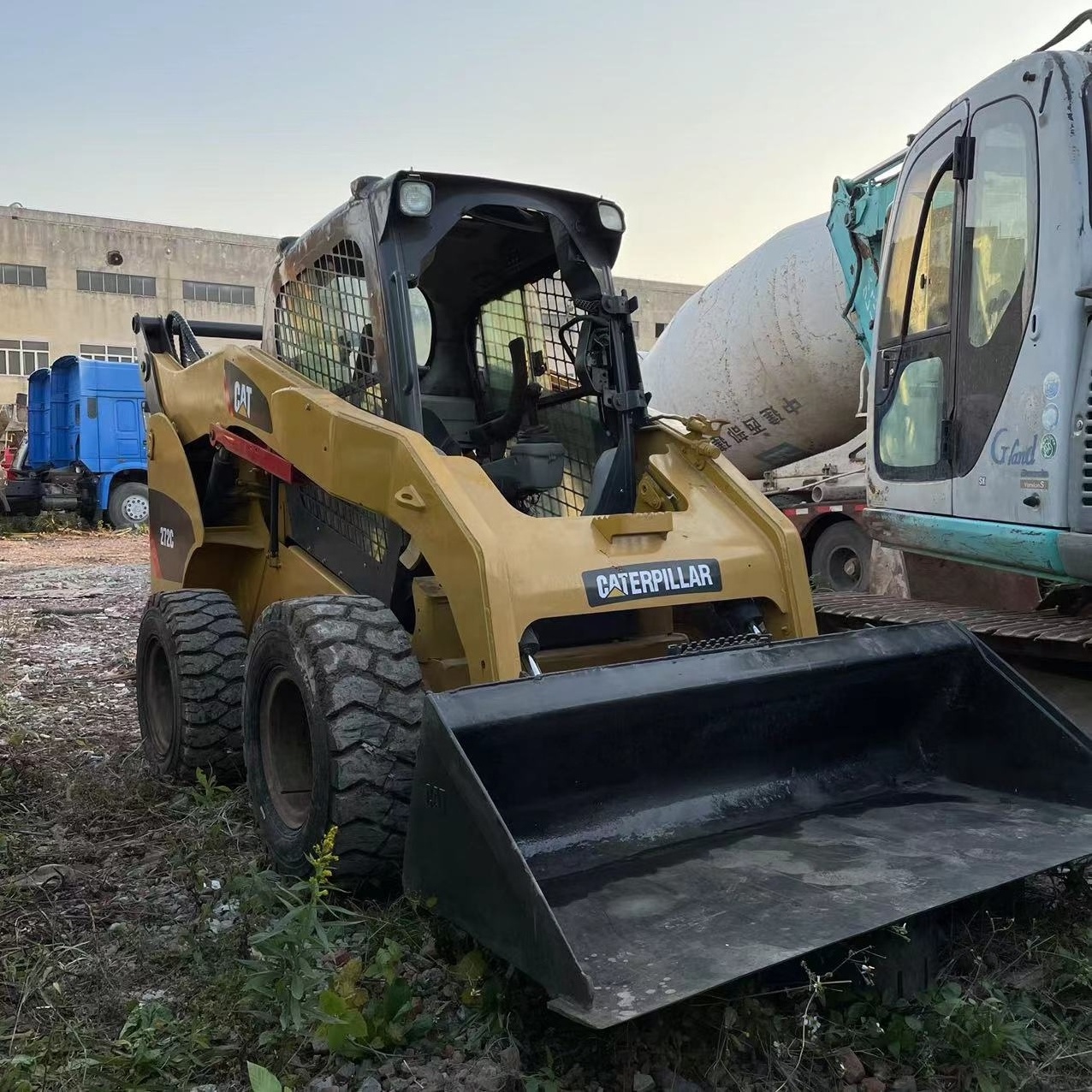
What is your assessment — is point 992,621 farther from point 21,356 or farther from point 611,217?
point 21,356

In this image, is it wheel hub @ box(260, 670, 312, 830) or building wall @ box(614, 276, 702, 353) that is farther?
building wall @ box(614, 276, 702, 353)

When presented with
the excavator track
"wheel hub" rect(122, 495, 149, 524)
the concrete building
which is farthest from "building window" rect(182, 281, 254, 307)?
the excavator track

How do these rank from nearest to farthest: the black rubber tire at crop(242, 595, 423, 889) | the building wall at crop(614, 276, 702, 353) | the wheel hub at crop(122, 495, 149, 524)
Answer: the black rubber tire at crop(242, 595, 423, 889), the wheel hub at crop(122, 495, 149, 524), the building wall at crop(614, 276, 702, 353)

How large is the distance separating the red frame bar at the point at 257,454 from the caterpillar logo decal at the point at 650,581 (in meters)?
1.33

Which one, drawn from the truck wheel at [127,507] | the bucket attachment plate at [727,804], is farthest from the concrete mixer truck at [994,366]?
the truck wheel at [127,507]

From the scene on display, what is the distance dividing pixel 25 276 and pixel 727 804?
35.8 m

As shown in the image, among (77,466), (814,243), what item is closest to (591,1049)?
(814,243)

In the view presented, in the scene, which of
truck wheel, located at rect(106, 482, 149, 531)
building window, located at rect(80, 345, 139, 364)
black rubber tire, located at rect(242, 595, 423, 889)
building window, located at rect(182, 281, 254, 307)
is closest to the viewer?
black rubber tire, located at rect(242, 595, 423, 889)

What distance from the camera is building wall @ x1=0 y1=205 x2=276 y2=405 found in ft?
109

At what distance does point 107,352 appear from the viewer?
34.9m

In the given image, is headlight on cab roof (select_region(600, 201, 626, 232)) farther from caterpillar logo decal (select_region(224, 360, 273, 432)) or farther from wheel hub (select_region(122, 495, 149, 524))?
wheel hub (select_region(122, 495, 149, 524))

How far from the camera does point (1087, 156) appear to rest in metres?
3.85

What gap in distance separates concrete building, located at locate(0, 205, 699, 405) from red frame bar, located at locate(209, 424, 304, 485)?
29412mm

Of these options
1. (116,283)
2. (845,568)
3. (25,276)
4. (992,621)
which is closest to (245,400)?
(992,621)
